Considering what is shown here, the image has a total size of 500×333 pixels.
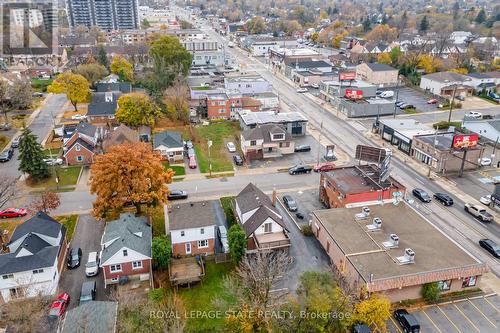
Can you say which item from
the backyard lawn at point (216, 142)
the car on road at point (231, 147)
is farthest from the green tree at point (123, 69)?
the car on road at point (231, 147)

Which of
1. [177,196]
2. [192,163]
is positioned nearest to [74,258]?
[177,196]

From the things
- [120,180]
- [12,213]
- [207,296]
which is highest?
[120,180]

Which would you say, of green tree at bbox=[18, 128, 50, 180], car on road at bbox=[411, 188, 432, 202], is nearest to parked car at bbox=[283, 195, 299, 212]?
car on road at bbox=[411, 188, 432, 202]

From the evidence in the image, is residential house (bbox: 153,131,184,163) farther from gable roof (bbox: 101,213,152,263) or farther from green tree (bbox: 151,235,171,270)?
green tree (bbox: 151,235,171,270)

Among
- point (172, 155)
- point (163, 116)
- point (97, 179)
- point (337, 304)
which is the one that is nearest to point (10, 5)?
point (163, 116)

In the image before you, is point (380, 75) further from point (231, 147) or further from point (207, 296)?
point (207, 296)

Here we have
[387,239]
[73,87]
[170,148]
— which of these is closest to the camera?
[387,239]
